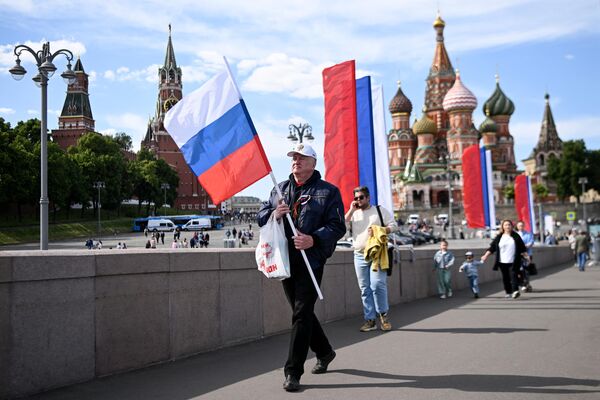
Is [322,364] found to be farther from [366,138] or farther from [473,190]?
[473,190]

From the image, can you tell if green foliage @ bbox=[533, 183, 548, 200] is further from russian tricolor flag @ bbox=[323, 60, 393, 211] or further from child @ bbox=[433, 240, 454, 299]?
russian tricolor flag @ bbox=[323, 60, 393, 211]

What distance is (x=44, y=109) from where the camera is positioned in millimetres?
Answer: 18141

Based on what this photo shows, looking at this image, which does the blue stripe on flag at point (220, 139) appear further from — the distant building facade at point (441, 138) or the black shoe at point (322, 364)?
the distant building facade at point (441, 138)

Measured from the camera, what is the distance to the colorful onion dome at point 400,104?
131500 mm

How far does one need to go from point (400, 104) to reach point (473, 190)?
11015cm

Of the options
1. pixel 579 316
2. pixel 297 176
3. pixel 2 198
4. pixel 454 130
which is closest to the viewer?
pixel 297 176

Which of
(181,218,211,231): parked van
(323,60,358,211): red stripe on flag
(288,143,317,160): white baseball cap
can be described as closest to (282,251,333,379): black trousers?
(288,143,317,160): white baseball cap

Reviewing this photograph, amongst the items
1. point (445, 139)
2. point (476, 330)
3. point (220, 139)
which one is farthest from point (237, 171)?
point (445, 139)

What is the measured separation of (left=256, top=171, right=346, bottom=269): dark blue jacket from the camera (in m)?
5.41

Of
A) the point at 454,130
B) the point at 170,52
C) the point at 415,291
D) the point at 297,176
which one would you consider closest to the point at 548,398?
the point at 297,176

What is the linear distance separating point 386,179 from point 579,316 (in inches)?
204

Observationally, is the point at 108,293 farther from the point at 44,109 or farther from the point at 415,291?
the point at 44,109

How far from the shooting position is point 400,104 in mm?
131500

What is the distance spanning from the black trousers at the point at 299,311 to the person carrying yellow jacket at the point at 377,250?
303cm
